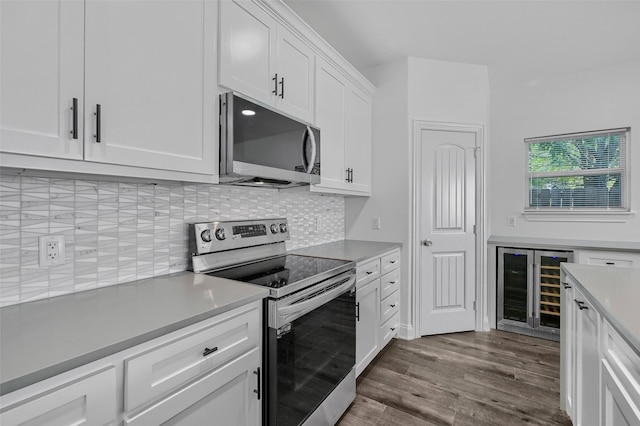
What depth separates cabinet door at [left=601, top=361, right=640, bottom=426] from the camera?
0.85 metres

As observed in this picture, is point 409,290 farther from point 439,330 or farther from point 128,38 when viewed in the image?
point 128,38

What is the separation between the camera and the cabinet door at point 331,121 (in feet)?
7.36

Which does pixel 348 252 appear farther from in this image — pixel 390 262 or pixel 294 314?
pixel 294 314

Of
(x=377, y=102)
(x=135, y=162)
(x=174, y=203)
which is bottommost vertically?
(x=174, y=203)

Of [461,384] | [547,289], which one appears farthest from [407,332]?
[547,289]

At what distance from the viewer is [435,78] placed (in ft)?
9.96

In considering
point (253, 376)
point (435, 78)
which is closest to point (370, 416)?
point (253, 376)

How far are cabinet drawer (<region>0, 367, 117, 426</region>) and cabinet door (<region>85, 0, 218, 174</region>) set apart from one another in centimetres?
67

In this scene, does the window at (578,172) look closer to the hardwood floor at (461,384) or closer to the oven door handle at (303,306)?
the hardwood floor at (461,384)

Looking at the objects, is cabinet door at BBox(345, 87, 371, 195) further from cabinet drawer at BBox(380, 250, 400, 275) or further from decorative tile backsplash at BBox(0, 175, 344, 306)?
decorative tile backsplash at BBox(0, 175, 344, 306)

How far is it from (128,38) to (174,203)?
2.53 feet

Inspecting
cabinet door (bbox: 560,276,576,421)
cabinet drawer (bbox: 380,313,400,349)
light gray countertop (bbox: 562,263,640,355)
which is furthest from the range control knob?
cabinet door (bbox: 560,276,576,421)

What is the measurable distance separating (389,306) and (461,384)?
2.45ft

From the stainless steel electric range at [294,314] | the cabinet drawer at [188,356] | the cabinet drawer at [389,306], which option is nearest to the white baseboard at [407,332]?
the cabinet drawer at [389,306]
